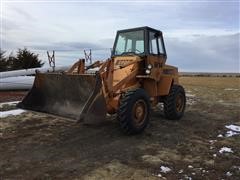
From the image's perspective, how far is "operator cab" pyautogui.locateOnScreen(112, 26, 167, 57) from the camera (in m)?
9.07

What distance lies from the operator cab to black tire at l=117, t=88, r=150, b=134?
148cm

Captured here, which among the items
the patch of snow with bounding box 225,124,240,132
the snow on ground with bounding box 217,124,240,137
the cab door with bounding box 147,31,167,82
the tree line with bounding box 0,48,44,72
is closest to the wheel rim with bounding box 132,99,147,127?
the cab door with bounding box 147,31,167,82

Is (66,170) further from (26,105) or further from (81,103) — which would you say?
(26,105)

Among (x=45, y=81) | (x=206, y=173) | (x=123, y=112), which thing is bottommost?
(x=206, y=173)

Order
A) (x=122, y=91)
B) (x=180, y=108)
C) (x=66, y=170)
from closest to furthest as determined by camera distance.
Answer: (x=66, y=170) < (x=122, y=91) < (x=180, y=108)

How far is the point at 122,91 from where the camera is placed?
8.06m

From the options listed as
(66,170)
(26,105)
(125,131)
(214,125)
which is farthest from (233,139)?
(26,105)

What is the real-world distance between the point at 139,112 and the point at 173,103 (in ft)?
6.83

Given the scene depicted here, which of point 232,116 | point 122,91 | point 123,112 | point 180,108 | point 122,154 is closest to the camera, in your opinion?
point 122,154

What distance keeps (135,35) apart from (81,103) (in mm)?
2491

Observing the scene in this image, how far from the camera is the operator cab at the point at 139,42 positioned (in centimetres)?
907

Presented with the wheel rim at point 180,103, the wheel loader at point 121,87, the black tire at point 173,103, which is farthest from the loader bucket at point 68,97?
the wheel rim at point 180,103

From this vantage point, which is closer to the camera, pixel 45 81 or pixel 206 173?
pixel 206 173

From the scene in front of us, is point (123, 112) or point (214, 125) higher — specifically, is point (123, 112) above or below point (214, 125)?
above
